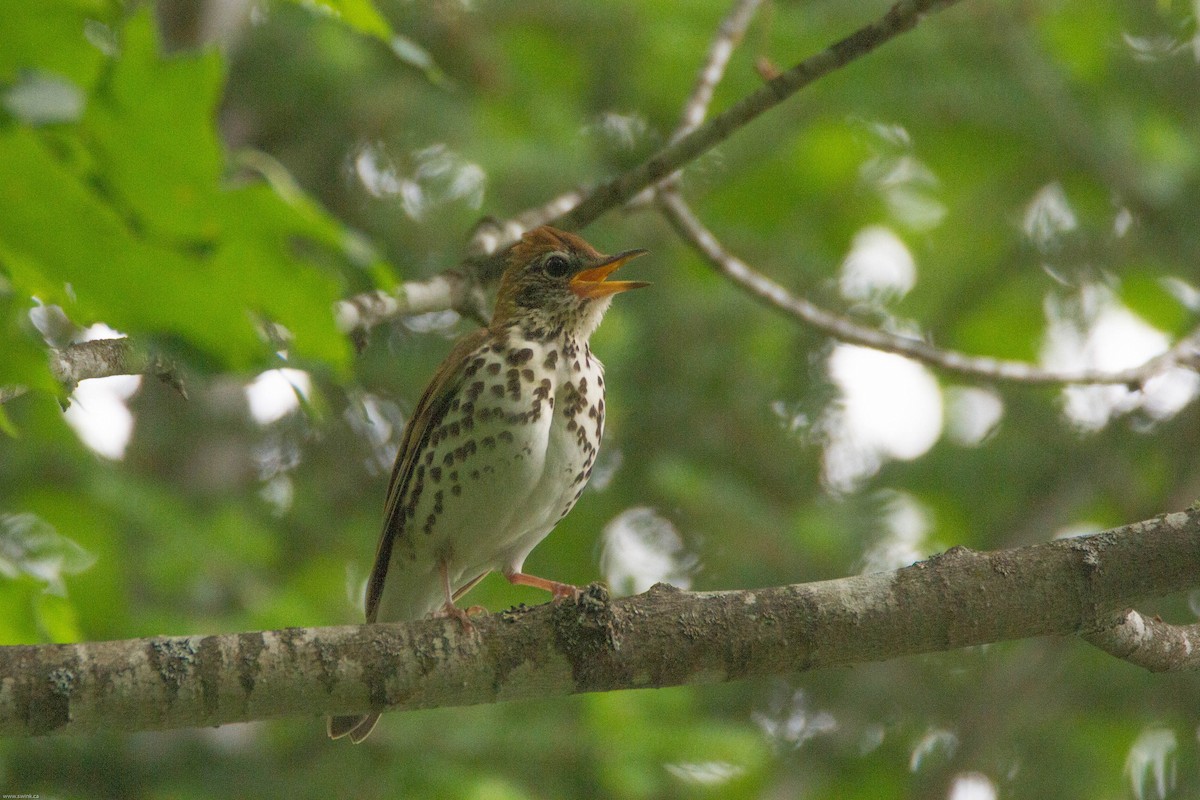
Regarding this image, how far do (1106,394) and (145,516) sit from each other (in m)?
5.96

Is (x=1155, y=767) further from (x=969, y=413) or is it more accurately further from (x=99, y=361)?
(x=99, y=361)

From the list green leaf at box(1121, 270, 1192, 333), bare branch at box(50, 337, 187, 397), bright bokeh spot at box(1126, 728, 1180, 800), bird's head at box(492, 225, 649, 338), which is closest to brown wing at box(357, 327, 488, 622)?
bird's head at box(492, 225, 649, 338)

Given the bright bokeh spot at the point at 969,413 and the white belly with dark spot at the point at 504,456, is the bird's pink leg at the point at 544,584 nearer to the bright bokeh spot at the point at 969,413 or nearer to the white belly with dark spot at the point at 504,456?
the white belly with dark spot at the point at 504,456

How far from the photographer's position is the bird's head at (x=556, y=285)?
16.6 feet

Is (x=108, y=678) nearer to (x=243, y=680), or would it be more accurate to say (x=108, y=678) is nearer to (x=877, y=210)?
(x=243, y=680)

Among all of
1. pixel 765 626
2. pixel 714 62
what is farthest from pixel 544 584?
pixel 714 62

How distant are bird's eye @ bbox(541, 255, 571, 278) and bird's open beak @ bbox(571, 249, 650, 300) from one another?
79mm

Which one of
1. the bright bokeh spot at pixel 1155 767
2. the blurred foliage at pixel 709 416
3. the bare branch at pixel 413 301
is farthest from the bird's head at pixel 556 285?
the bright bokeh spot at pixel 1155 767

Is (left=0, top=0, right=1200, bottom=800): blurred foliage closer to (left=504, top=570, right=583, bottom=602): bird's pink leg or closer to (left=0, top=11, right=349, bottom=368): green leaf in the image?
(left=504, top=570, right=583, bottom=602): bird's pink leg

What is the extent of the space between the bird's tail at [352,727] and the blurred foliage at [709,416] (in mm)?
938

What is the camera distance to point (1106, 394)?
7.95 metres

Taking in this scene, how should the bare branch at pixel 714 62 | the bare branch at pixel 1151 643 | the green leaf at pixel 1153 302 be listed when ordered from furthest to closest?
1. the green leaf at pixel 1153 302
2. the bare branch at pixel 714 62
3. the bare branch at pixel 1151 643

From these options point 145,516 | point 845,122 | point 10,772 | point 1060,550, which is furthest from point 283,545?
point 1060,550

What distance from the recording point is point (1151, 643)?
3.30 meters
